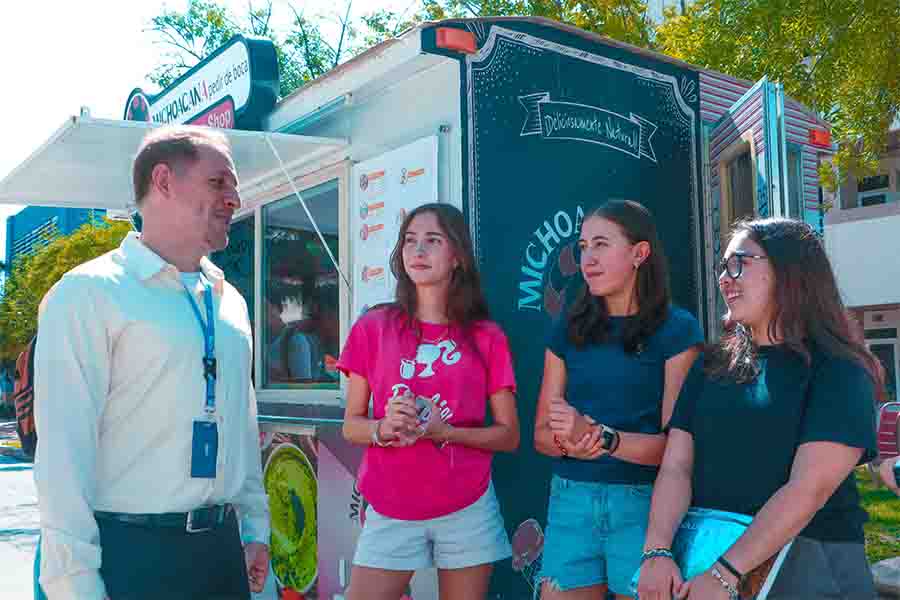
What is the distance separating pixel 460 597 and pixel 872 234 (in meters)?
16.5

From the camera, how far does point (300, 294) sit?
18.4 feet

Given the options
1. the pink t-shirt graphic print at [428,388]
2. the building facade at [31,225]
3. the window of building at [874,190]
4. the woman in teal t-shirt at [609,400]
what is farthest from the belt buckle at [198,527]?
the building facade at [31,225]

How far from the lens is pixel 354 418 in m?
2.97

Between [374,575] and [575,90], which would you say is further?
[575,90]

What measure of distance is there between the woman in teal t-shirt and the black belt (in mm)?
937

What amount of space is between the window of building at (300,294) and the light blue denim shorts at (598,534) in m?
2.56

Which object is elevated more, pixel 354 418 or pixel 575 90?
pixel 575 90

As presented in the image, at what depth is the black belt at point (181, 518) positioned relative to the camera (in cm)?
207

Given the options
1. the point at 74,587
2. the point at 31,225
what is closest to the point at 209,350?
the point at 74,587

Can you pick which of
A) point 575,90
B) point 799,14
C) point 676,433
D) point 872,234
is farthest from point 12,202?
point 872,234

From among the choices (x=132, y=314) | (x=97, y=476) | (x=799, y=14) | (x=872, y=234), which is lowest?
(x=97, y=476)

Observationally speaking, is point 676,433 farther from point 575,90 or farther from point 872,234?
point 872,234

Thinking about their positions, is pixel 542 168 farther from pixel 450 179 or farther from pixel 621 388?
pixel 621 388

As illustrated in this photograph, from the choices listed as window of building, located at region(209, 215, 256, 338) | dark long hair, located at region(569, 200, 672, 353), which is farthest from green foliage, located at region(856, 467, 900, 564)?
window of building, located at region(209, 215, 256, 338)
